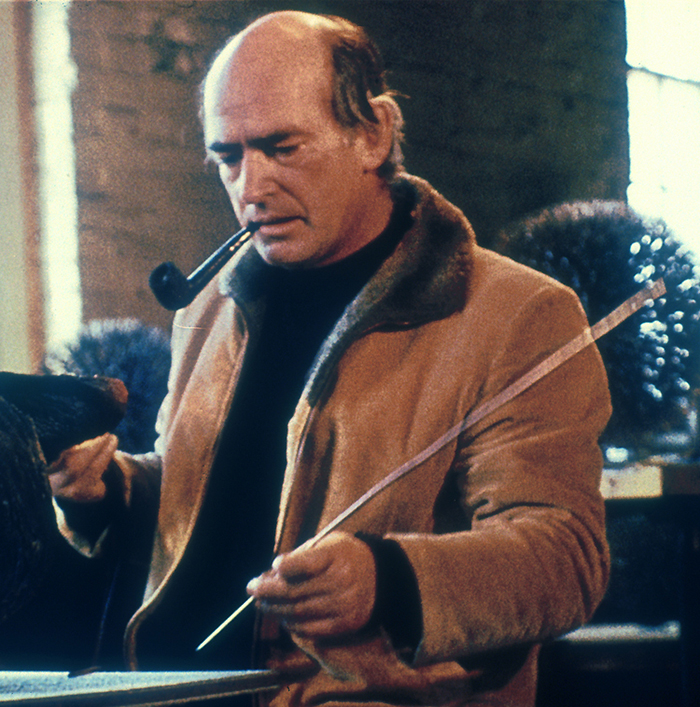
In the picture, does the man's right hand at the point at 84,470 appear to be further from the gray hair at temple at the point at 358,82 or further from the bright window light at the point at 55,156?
the gray hair at temple at the point at 358,82

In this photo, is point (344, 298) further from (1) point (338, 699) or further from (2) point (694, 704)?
(2) point (694, 704)

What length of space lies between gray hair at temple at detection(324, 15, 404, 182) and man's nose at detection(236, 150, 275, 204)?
9 cm

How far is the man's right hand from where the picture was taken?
817mm

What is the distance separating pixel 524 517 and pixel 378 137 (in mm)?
421

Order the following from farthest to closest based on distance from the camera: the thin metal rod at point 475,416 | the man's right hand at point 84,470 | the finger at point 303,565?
1. the man's right hand at point 84,470
2. the thin metal rod at point 475,416
3. the finger at point 303,565

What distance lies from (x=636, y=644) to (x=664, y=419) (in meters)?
0.25

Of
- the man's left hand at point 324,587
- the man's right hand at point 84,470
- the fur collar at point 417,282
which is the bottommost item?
the man's left hand at point 324,587

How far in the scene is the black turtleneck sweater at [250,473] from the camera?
30.5 inches

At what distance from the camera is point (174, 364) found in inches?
36.1

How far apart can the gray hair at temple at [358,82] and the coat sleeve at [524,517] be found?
0.77 ft

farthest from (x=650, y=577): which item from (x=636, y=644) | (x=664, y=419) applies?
(x=664, y=419)

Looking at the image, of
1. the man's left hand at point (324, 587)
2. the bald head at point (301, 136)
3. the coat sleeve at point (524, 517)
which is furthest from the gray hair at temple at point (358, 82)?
the man's left hand at point (324, 587)

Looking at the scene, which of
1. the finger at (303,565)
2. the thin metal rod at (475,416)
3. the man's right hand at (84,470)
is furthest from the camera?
the man's right hand at (84,470)

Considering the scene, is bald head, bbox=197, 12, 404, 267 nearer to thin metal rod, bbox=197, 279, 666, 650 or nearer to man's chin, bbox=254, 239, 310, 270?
man's chin, bbox=254, 239, 310, 270
